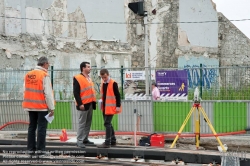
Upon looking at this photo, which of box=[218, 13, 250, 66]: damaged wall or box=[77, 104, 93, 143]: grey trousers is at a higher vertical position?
box=[218, 13, 250, 66]: damaged wall

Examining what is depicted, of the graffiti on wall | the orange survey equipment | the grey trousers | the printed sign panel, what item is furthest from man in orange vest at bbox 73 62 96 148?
the graffiti on wall

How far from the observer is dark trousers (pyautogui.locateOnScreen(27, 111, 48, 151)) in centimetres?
779

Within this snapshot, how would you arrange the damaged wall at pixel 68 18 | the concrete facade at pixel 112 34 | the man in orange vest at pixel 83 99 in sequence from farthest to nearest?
1. the concrete facade at pixel 112 34
2. the damaged wall at pixel 68 18
3. the man in orange vest at pixel 83 99

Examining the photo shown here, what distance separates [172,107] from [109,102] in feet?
12.5

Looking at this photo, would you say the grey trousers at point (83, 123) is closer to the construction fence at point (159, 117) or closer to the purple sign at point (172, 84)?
the construction fence at point (159, 117)

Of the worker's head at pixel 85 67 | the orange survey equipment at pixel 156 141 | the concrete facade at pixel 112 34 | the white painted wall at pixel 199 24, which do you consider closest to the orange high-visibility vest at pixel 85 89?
the worker's head at pixel 85 67

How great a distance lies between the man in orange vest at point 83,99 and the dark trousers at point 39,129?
1.13 metres

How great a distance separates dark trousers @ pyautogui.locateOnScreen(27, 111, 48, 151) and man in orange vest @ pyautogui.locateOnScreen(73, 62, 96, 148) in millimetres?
1132

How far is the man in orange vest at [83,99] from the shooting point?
350 inches

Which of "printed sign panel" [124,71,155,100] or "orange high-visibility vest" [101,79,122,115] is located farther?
"printed sign panel" [124,71,155,100]

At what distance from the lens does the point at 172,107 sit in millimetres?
12430

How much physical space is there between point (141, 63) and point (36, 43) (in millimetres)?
6755

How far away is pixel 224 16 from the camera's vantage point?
27484 millimetres

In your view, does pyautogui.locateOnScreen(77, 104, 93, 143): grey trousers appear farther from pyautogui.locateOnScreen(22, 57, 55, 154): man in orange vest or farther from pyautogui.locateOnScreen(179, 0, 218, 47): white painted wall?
pyautogui.locateOnScreen(179, 0, 218, 47): white painted wall
